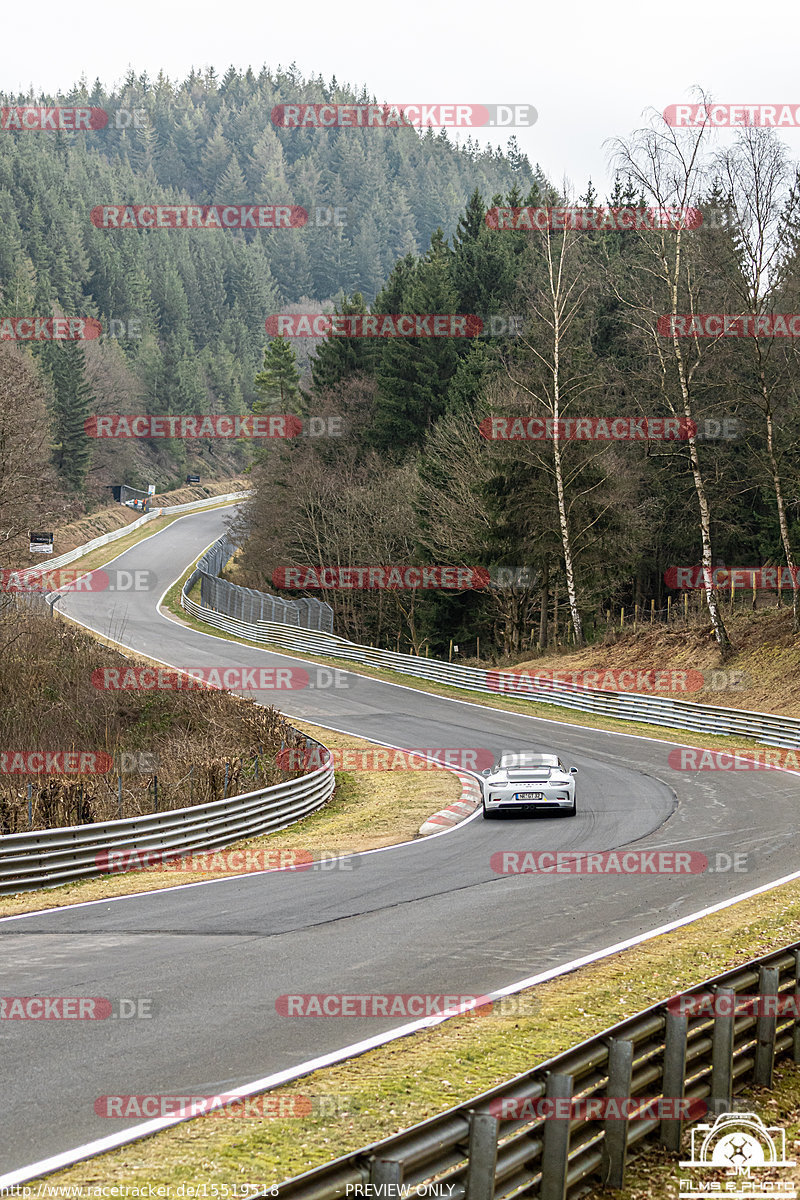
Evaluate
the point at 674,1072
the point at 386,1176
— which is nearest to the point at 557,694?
the point at 674,1072

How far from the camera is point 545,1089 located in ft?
19.3

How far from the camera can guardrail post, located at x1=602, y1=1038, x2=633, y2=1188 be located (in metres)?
6.35

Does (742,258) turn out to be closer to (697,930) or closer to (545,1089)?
(697,930)

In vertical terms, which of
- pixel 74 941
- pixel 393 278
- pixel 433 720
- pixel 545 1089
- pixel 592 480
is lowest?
pixel 433 720

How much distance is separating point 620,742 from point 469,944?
66.2ft

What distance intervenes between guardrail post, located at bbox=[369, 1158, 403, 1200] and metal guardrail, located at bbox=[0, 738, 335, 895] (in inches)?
463

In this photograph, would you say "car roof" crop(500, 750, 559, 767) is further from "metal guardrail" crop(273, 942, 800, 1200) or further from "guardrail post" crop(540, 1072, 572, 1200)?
"guardrail post" crop(540, 1072, 572, 1200)

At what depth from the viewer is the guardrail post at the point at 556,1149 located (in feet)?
19.0

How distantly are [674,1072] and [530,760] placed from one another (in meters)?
14.7

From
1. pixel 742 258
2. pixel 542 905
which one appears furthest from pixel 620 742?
pixel 542 905

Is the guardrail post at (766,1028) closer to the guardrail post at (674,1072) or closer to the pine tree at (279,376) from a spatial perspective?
the guardrail post at (674,1072)

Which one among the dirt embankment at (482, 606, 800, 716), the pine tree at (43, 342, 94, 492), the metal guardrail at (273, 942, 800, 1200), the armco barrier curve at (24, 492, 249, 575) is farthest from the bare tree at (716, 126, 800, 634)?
the pine tree at (43, 342, 94, 492)

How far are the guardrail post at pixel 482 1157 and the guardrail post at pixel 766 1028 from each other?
3.30m

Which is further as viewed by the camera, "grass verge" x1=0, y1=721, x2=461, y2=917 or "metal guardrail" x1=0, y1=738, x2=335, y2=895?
"metal guardrail" x1=0, y1=738, x2=335, y2=895
